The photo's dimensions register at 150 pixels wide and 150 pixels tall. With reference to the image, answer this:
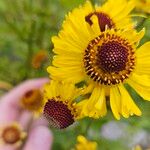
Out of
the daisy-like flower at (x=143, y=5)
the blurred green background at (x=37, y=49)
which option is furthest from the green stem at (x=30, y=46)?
the daisy-like flower at (x=143, y=5)

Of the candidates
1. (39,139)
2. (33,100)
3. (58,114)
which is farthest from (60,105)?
(39,139)

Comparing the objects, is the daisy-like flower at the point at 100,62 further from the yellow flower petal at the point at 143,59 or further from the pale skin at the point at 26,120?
the pale skin at the point at 26,120

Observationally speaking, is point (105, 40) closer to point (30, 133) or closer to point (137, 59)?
point (137, 59)

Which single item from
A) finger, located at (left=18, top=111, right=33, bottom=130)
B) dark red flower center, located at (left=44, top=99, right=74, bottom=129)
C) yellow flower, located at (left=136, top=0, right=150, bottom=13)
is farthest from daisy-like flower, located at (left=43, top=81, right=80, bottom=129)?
finger, located at (left=18, top=111, right=33, bottom=130)

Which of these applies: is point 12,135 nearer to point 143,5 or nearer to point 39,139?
point 39,139

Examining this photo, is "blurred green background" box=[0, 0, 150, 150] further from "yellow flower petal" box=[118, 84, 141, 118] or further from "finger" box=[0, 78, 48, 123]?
"yellow flower petal" box=[118, 84, 141, 118]

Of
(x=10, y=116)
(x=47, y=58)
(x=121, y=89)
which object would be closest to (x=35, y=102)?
(x=47, y=58)
